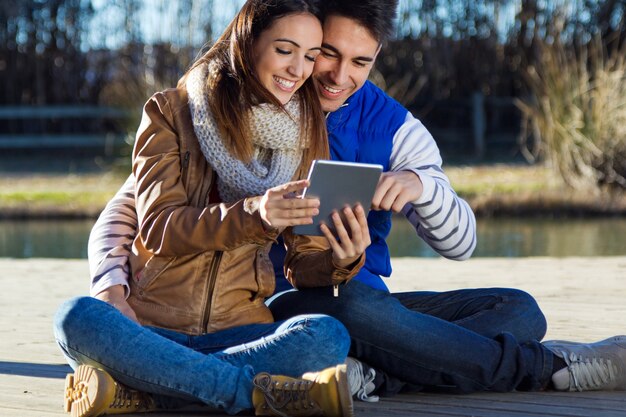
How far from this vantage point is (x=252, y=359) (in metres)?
2.48

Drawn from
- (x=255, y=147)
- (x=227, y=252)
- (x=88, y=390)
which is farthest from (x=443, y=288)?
(x=88, y=390)

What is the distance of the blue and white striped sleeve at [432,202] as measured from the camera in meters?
2.72

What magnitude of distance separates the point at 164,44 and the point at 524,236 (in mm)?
4836

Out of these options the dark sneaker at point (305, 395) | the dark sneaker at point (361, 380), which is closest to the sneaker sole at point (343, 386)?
the dark sneaker at point (305, 395)

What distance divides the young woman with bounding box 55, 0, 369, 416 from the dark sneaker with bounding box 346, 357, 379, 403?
0.36 feet

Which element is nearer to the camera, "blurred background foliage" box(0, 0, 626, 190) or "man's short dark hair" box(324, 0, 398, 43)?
"man's short dark hair" box(324, 0, 398, 43)

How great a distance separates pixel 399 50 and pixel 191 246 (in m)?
9.06

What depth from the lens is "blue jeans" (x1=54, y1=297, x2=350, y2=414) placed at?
2.40m

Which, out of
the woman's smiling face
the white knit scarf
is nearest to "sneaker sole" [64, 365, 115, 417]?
the white knit scarf

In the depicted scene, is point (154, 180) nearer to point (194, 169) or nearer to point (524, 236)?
point (194, 169)

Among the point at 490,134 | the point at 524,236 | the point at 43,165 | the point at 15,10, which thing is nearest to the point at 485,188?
the point at 524,236

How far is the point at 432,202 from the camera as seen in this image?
2705mm

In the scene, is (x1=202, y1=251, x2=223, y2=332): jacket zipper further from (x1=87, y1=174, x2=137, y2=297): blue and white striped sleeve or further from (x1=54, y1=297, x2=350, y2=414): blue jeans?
(x1=87, y1=174, x2=137, y2=297): blue and white striped sleeve

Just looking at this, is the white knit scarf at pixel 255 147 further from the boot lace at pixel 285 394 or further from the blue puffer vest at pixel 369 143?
the boot lace at pixel 285 394
